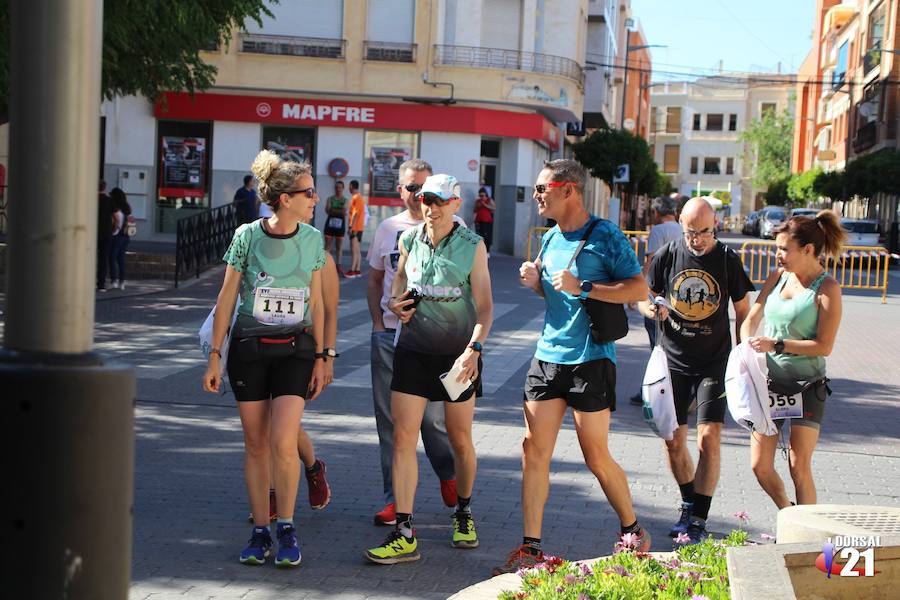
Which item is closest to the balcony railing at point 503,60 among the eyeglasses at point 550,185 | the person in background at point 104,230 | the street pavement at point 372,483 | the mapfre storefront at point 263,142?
the mapfre storefront at point 263,142

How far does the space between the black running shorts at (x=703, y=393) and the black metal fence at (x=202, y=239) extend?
15.0 meters

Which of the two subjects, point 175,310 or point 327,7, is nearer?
point 175,310

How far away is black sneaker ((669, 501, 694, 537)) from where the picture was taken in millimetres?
6211

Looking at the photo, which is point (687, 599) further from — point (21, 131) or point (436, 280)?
point (21, 131)

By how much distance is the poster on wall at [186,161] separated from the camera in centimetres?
3200

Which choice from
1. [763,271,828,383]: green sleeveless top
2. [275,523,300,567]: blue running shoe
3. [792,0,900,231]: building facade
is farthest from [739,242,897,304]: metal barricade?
[275,523,300,567]: blue running shoe

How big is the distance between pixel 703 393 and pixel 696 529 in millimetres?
670

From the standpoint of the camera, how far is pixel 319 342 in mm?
5766

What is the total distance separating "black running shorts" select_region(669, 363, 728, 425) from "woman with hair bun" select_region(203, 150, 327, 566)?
181cm

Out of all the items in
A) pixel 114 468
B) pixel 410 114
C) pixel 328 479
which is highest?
pixel 410 114

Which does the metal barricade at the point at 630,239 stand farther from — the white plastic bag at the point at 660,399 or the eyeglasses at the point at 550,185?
the eyeglasses at the point at 550,185

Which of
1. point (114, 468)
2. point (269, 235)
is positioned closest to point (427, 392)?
point (269, 235)

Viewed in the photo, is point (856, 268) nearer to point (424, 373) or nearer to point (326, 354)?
point (424, 373)

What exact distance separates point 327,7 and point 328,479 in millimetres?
25739
